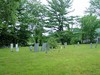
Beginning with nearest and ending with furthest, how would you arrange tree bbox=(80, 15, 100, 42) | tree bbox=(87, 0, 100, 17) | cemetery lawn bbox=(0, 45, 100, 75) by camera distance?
cemetery lawn bbox=(0, 45, 100, 75) < tree bbox=(80, 15, 100, 42) < tree bbox=(87, 0, 100, 17)

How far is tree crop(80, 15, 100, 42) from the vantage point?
4416 centimetres

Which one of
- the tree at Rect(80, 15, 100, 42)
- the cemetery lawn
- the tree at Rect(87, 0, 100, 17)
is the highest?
the tree at Rect(87, 0, 100, 17)

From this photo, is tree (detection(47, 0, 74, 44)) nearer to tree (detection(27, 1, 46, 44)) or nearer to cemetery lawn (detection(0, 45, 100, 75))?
tree (detection(27, 1, 46, 44))

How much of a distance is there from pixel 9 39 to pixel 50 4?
1590 cm

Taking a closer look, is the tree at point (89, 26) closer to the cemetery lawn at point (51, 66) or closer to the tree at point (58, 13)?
the tree at point (58, 13)

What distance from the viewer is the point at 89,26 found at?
144 ft

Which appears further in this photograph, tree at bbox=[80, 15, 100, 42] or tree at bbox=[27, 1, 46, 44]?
tree at bbox=[80, 15, 100, 42]

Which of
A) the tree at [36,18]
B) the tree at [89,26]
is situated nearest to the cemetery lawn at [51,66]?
the tree at [36,18]

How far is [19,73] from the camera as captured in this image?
27.5ft

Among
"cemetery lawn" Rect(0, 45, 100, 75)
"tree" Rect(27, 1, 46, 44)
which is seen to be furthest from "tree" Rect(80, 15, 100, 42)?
Result: "cemetery lawn" Rect(0, 45, 100, 75)

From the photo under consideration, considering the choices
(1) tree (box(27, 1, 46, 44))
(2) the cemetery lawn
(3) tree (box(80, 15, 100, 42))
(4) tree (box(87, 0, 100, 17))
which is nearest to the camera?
(2) the cemetery lawn

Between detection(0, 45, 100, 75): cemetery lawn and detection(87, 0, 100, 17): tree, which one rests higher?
detection(87, 0, 100, 17): tree

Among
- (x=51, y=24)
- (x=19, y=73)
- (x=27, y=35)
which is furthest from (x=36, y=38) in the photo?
(x=19, y=73)

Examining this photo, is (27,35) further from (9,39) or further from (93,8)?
(93,8)
